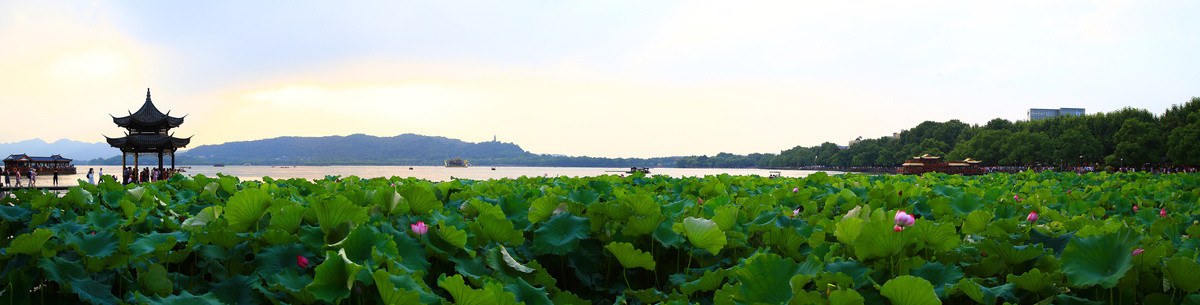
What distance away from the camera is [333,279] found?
4.98 ft

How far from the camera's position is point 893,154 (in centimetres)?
11350

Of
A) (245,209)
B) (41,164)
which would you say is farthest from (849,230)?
(41,164)

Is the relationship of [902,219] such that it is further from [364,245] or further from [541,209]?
[364,245]

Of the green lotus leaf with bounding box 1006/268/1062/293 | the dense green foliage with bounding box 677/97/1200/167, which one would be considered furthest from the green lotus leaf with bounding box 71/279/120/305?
the dense green foliage with bounding box 677/97/1200/167

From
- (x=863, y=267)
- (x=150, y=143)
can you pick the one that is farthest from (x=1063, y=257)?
(x=150, y=143)

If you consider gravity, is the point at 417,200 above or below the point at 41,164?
below

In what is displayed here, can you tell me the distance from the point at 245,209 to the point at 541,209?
4.02 ft

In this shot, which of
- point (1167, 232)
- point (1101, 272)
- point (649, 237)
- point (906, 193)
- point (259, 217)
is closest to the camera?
point (1101, 272)

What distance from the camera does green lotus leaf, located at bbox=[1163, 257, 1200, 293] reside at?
1.68 m

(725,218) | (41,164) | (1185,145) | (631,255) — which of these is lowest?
(631,255)

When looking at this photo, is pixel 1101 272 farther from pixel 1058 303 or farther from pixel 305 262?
pixel 305 262

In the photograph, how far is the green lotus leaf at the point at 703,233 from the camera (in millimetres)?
2150

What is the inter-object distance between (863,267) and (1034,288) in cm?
51

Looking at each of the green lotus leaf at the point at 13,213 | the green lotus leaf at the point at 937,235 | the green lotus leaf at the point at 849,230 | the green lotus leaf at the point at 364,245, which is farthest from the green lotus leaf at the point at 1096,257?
the green lotus leaf at the point at 13,213
